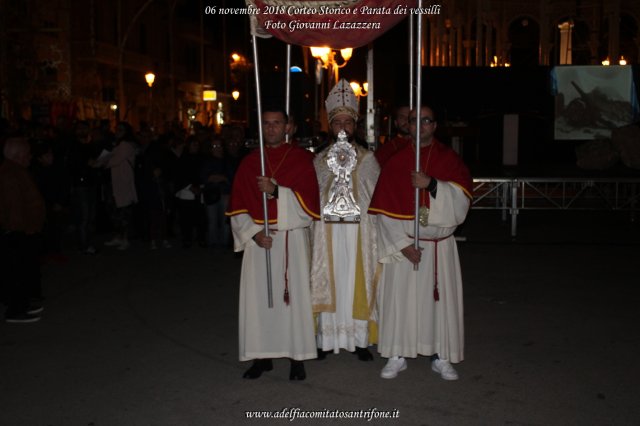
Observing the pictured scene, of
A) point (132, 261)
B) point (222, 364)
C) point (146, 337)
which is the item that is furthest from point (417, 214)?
point (132, 261)

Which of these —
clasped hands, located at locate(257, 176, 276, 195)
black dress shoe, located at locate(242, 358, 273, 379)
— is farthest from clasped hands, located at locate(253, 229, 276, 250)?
black dress shoe, located at locate(242, 358, 273, 379)

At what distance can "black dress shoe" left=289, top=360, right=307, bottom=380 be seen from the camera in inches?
236

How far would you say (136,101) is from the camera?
4422cm

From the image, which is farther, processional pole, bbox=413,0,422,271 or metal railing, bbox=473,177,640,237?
metal railing, bbox=473,177,640,237

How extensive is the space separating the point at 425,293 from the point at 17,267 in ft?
14.6

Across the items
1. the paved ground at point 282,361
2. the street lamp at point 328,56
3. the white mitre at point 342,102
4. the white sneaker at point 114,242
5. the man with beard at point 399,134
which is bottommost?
the paved ground at point 282,361

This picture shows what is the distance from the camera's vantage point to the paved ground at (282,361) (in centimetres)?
533

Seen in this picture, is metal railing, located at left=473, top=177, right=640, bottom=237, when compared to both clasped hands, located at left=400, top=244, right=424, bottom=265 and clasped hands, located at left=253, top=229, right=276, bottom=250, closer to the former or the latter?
clasped hands, located at left=400, top=244, right=424, bottom=265

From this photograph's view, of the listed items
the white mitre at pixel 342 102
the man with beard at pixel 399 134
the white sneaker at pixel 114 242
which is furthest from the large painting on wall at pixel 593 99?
the white mitre at pixel 342 102

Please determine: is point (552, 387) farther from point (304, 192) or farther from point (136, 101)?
point (136, 101)

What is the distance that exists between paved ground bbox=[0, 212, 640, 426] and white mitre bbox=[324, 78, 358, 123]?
209 centimetres

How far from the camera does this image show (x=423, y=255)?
592 cm

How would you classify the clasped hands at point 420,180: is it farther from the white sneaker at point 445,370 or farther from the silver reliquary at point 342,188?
the white sneaker at point 445,370

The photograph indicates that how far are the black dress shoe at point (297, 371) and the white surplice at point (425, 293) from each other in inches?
25.8
